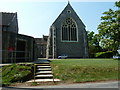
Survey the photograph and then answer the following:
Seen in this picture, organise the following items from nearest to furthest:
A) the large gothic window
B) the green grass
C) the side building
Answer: the green grass < the side building < the large gothic window

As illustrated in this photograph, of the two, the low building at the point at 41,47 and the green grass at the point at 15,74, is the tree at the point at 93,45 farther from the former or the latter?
the green grass at the point at 15,74

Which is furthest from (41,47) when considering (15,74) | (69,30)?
(15,74)

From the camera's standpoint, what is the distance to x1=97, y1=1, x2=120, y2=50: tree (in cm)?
1819

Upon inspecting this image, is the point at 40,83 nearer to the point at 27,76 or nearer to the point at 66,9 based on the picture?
the point at 27,76

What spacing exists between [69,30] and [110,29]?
67.5 ft

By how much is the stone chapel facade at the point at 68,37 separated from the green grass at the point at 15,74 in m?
25.0

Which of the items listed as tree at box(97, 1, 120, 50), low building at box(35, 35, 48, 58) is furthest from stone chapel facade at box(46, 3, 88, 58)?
tree at box(97, 1, 120, 50)

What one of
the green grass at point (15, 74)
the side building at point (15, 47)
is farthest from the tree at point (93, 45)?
the green grass at point (15, 74)

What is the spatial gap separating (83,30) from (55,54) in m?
12.1

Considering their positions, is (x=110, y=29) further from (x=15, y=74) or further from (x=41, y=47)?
(x=41, y=47)

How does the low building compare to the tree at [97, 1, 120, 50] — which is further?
the low building

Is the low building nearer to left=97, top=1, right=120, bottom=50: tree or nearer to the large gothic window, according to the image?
the large gothic window

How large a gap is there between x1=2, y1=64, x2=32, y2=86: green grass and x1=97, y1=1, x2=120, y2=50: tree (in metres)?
13.3

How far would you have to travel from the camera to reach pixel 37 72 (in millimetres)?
10016
